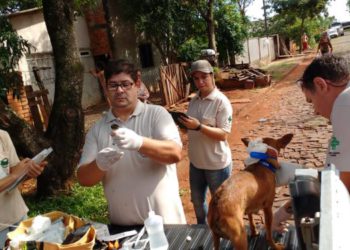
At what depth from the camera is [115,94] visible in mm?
2521

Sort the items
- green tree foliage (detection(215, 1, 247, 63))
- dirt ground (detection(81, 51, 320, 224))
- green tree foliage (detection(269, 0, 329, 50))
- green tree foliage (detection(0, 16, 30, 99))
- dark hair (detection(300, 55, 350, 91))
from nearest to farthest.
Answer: dark hair (detection(300, 55, 350, 91)) → dirt ground (detection(81, 51, 320, 224)) → green tree foliage (detection(0, 16, 30, 99)) → green tree foliage (detection(215, 1, 247, 63)) → green tree foliage (detection(269, 0, 329, 50))

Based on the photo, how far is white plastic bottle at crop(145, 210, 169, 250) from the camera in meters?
2.18

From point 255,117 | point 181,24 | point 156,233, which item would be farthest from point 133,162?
point 181,24

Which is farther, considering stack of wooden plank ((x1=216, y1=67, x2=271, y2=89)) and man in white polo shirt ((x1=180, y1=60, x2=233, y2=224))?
stack of wooden plank ((x1=216, y1=67, x2=271, y2=89))

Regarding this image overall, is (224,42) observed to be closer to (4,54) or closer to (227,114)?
(4,54)

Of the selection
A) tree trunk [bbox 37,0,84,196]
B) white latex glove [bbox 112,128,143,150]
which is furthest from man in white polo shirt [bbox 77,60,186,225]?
tree trunk [bbox 37,0,84,196]

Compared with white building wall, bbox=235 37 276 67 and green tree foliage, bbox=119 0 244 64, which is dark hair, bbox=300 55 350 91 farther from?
white building wall, bbox=235 37 276 67

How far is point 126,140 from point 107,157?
0.61 feet

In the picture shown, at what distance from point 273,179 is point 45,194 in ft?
14.1

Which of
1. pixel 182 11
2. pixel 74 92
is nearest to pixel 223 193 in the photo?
pixel 74 92

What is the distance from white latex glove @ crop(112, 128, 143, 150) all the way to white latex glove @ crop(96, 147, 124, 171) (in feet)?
0.23

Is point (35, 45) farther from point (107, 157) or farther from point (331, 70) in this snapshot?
point (331, 70)

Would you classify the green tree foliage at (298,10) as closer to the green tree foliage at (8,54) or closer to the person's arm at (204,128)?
the green tree foliage at (8,54)

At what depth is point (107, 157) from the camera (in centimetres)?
222
